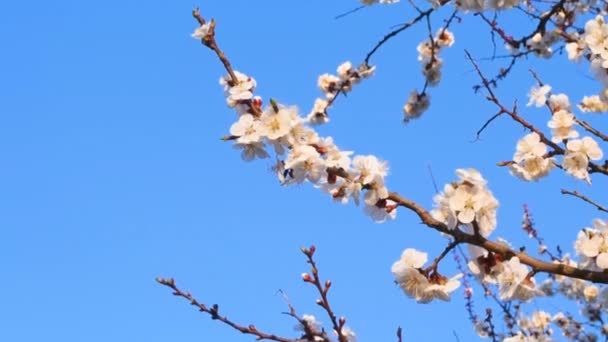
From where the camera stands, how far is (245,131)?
2783 mm

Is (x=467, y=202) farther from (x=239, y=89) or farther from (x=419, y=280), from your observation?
(x=239, y=89)

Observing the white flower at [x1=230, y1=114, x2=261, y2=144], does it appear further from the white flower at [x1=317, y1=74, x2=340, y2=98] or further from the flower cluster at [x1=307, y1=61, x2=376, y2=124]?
the white flower at [x1=317, y1=74, x2=340, y2=98]

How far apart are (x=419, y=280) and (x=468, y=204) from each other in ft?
1.06

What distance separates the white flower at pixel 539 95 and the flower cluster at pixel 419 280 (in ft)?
4.72

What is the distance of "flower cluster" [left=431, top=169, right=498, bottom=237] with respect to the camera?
251 centimetres

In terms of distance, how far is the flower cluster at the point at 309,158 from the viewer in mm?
2715

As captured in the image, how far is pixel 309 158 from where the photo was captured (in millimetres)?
2693

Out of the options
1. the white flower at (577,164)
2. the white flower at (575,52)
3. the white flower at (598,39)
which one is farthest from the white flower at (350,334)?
the white flower at (575,52)

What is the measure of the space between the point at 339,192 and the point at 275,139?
0.95ft

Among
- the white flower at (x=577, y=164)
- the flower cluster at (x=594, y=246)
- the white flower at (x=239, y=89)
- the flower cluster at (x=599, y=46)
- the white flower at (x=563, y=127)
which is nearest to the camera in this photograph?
the flower cluster at (x=594, y=246)

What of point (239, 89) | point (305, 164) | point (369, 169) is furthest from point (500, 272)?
point (239, 89)

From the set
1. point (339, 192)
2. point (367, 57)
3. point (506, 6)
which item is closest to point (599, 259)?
point (339, 192)

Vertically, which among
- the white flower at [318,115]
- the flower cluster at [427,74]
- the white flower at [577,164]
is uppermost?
the flower cluster at [427,74]

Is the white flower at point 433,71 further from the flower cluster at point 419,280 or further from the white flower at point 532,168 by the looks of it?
the flower cluster at point 419,280
